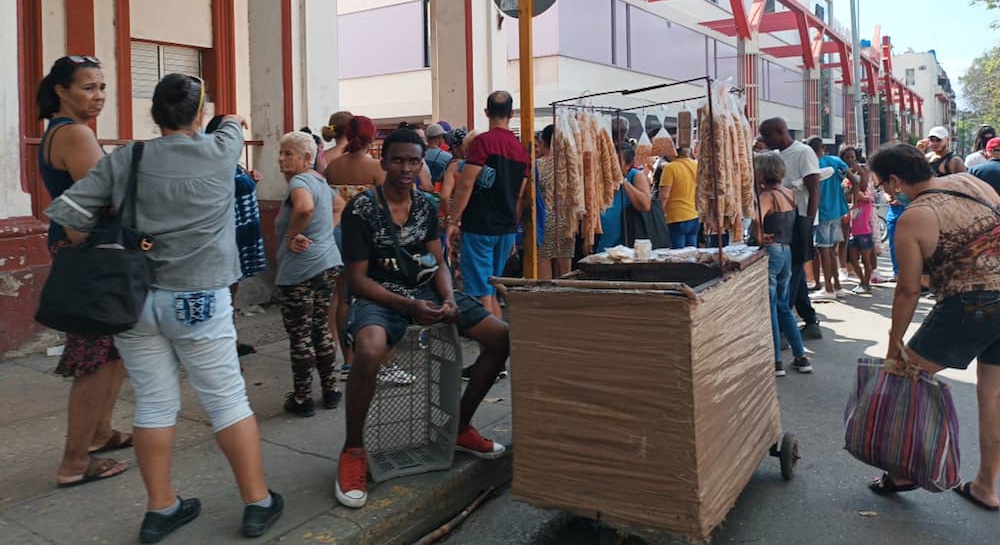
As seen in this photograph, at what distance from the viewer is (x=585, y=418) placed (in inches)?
128

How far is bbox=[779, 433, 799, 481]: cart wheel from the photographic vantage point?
4211 mm

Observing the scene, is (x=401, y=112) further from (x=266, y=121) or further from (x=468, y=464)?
(x=468, y=464)

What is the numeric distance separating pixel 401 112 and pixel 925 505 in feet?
77.1

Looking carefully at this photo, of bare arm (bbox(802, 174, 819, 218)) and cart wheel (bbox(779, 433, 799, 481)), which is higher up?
bare arm (bbox(802, 174, 819, 218))

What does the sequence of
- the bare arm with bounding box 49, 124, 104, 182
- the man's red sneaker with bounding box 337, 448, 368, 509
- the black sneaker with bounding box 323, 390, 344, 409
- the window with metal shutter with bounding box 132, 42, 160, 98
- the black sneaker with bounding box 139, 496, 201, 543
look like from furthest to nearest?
the window with metal shutter with bounding box 132, 42, 160, 98 → the black sneaker with bounding box 323, 390, 344, 409 → the man's red sneaker with bounding box 337, 448, 368, 509 → the bare arm with bounding box 49, 124, 104, 182 → the black sneaker with bounding box 139, 496, 201, 543

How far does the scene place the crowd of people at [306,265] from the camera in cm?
315

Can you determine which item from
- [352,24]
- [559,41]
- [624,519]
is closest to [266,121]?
[624,519]

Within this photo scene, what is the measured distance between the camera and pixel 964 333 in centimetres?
383

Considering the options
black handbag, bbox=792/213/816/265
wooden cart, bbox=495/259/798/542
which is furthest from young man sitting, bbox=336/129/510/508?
black handbag, bbox=792/213/816/265

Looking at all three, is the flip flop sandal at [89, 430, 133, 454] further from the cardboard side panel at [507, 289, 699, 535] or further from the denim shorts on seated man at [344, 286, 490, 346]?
the cardboard side panel at [507, 289, 699, 535]

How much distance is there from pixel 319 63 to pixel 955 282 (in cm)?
628

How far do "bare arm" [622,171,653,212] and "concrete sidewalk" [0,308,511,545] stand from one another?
251 centimetres

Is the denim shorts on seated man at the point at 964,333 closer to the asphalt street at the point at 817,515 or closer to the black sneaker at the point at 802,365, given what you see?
the asphalt street at the point at 817,515

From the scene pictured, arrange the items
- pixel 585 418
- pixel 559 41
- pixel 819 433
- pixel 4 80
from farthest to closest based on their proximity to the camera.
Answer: pixel 559 41 → pixel 4 80 → pixel 819 433 → pixel 585 418
